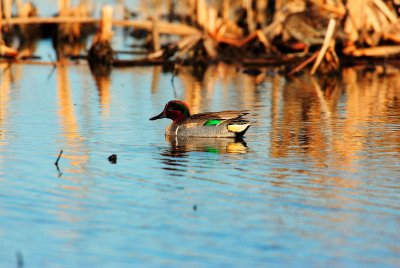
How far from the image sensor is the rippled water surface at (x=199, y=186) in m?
7.42

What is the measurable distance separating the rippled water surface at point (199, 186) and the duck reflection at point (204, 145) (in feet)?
0.08

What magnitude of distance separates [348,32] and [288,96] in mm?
5745

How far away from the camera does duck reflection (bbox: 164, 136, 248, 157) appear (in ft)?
39.4

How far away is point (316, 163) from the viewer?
36.1ft

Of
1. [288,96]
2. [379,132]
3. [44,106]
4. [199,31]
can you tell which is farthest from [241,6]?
[379,132]

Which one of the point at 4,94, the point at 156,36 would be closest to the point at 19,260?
the point at 4,94

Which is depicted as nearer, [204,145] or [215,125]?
[204,145]

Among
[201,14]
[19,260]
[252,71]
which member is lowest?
[252,71]

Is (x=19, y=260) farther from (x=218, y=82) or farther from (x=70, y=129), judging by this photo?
(x=218, y=82)

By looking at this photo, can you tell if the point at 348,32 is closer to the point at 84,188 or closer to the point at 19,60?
the point at 19,60

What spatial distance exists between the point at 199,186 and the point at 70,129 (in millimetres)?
4565

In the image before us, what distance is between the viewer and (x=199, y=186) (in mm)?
9727

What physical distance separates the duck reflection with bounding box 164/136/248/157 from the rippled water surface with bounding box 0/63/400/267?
0.02m

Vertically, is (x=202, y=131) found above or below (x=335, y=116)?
above
